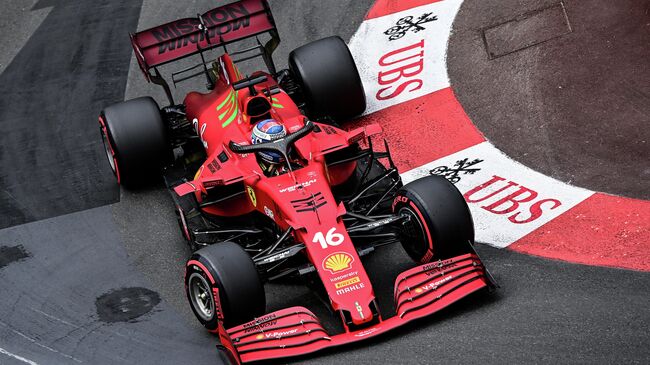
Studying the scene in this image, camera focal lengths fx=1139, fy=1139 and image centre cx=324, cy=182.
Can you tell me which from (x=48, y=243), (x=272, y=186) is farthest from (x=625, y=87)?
(x=48, y=243)

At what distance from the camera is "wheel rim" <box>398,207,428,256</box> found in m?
10.7

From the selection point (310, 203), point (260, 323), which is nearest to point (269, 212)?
point (310, 203)

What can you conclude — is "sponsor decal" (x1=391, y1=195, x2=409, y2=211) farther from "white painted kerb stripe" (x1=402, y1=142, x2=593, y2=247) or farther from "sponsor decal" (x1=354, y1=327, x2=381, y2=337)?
"sponsor decal" (x1=354, y1=327, x2=381, y2=337)

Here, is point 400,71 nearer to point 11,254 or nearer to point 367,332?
point 11,254

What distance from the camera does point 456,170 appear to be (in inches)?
513

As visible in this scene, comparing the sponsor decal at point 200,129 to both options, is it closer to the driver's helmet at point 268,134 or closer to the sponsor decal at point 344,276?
the driver's helmet at point 268,134

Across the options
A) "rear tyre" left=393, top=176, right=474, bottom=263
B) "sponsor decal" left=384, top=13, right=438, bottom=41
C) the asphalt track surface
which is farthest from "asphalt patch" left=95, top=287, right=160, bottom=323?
"sponsor decal" left=384, top=13, right=438, bottom=41

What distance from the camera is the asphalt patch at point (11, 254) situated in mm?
12682

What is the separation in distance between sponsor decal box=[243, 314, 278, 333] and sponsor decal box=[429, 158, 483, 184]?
11.9ft

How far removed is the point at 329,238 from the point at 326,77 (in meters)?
3.75

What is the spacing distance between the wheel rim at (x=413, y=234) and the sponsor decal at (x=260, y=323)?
1642mm

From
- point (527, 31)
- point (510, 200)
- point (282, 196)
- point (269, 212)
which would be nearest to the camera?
point (282, 196)

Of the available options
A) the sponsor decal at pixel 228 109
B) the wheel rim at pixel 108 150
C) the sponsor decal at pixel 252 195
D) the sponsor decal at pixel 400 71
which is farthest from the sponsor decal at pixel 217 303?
the sponsor decal at pixel 400 71

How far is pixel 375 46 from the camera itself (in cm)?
1605
